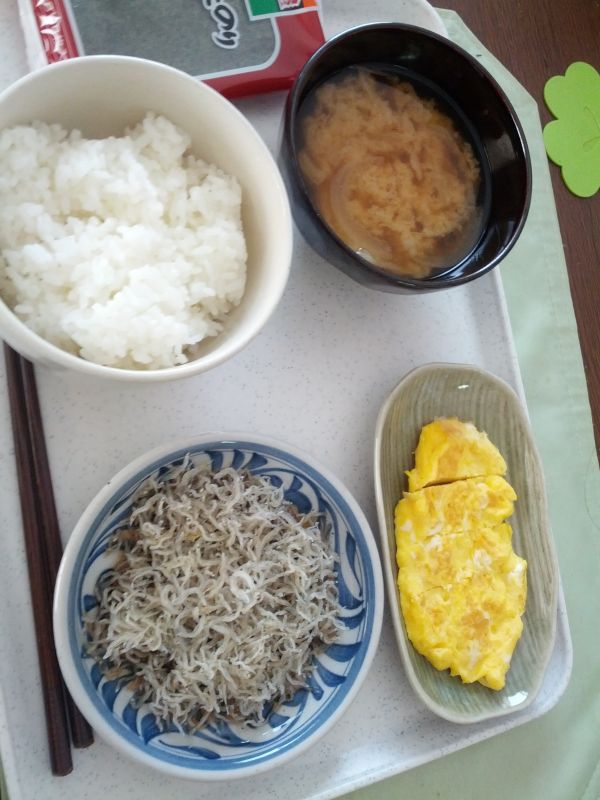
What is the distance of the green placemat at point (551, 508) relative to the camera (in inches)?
58.3

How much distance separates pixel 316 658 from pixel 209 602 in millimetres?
230

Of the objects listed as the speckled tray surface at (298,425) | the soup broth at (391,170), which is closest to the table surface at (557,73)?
the speckled tray surface at (298,425)

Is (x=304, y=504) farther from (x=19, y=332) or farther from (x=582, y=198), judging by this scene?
(x=582, y=198)

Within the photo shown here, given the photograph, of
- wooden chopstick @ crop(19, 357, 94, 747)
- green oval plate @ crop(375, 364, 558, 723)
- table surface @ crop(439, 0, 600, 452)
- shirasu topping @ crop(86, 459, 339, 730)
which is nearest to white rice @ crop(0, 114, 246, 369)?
wooden chopstick @ crop(19, 357, 94, 747)

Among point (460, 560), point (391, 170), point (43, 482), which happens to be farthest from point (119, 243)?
point (460, 560)

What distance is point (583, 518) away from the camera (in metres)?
1.74

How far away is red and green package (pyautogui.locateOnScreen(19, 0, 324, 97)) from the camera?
1225 mm

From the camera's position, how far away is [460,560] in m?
1.39

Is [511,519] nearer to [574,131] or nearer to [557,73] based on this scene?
[574,131]

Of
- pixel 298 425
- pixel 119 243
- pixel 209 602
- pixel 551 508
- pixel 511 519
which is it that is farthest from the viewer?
pixel 551 508

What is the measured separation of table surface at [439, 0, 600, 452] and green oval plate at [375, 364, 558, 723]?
1.53 feet

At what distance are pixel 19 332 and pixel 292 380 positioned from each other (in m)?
0.55

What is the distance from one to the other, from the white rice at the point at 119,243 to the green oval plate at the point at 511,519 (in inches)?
16.7

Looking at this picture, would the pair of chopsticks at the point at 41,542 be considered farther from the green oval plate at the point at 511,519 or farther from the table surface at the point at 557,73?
the table surface at the point at 557,73
